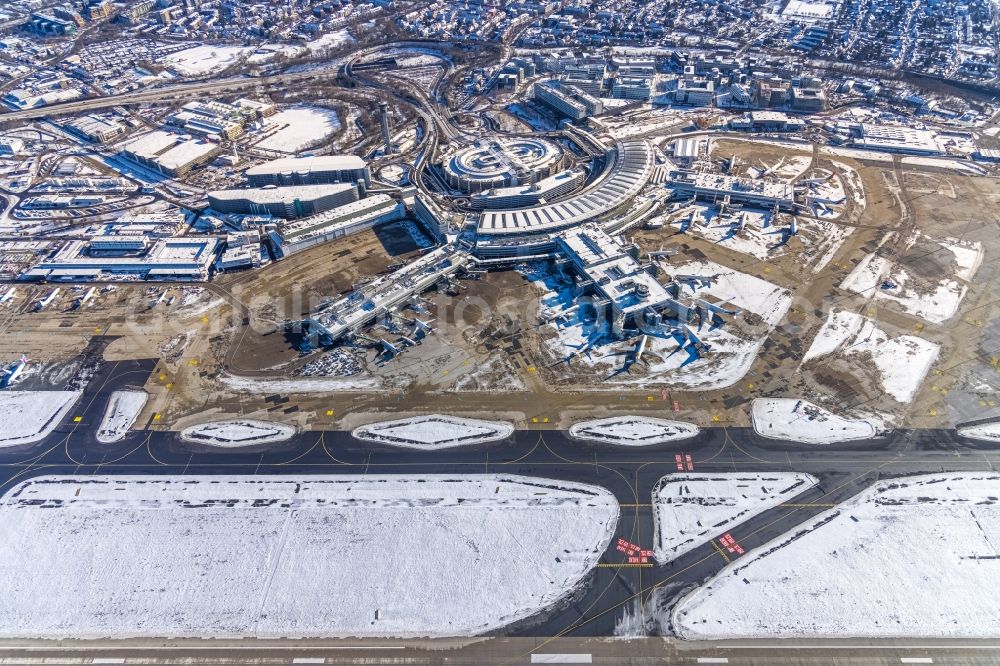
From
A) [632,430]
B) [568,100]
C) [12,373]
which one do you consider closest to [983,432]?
[632,430]

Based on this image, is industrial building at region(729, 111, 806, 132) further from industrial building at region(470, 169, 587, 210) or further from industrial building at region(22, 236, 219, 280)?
industrial building at region(22, 236, 219, 280)

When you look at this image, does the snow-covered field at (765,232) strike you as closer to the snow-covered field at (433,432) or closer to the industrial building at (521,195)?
the industrial building at (521,195)

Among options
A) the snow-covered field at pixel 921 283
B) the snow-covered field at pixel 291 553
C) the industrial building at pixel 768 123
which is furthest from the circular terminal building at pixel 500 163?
the snow-covered field at pixel 291 553

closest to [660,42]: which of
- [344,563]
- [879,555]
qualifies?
[879,555]

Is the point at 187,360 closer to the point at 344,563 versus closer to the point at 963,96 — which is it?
the point at 344,563

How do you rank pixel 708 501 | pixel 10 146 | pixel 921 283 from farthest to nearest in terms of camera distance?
pixel 10 146 < pixel 921 283 < pixel 708 501

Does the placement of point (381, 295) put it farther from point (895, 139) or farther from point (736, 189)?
point (895, 139)
